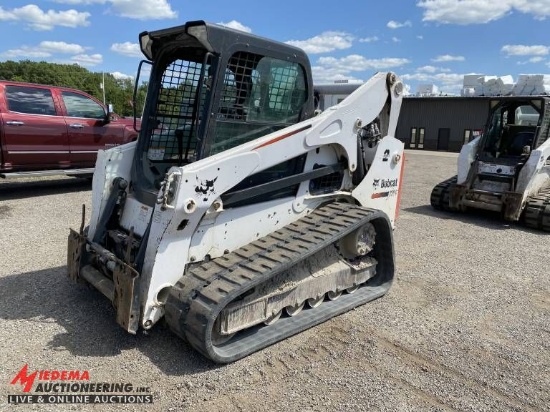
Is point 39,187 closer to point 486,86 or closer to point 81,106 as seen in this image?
point 81,106

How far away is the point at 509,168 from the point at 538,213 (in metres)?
1.10

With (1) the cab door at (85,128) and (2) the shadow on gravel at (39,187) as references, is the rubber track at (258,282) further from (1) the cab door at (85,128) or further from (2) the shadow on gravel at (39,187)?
(2) the shadow on gravel at (39,187)

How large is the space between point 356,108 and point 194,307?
99.1 inches

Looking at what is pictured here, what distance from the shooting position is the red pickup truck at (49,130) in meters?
8.32

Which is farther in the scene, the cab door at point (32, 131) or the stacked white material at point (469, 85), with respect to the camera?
the stacked white material at point (469, 85)

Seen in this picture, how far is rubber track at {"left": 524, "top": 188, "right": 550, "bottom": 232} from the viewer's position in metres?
7.67

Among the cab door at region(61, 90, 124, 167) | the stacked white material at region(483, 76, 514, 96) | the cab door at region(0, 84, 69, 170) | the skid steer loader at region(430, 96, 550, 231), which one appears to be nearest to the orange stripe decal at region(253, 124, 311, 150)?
the skid steer loader at region(430, 96, 550, 231)

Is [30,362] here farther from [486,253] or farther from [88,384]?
[486,253]

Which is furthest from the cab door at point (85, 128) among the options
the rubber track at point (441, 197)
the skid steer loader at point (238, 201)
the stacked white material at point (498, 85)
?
the stacked white material at point (498, 85)

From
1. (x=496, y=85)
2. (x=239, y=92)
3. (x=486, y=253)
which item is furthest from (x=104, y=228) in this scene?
(x=496, y=85)

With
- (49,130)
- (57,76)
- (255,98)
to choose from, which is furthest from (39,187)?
(57,76)

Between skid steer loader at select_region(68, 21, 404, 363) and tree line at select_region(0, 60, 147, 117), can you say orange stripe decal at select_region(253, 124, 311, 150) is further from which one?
tree line at select_region(0, 60, 147, 117)

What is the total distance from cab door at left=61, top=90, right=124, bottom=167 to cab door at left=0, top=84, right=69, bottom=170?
0.19 meters

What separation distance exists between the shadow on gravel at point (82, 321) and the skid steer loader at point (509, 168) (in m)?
6.72
